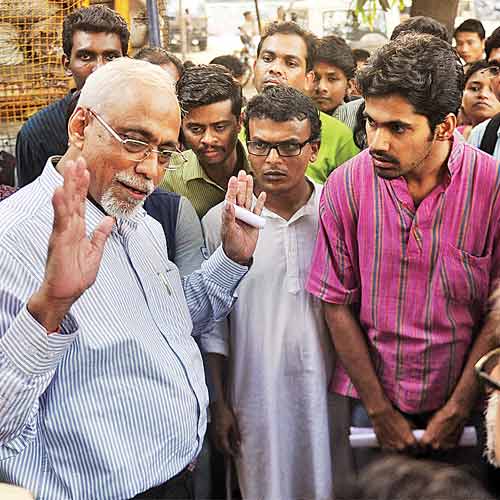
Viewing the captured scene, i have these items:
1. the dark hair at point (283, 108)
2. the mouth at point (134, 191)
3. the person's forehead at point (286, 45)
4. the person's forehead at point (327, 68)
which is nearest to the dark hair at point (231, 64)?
the person's forehead at point (327, 68)

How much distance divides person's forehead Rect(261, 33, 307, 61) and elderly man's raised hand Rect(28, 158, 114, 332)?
116 inches

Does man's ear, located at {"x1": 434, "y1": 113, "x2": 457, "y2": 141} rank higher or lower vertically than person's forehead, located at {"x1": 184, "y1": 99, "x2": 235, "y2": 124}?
higher

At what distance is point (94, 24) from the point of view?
4.21 m

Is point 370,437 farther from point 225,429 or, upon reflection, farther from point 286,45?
point 286,45

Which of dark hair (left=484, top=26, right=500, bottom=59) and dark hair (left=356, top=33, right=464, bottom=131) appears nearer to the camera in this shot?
dark hair (left=356, top=33, right=464, bottom=131)

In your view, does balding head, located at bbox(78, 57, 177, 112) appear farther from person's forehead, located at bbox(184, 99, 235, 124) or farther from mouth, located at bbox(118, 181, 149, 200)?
person's forehead, located at bbox(184, 99, 235, 124)

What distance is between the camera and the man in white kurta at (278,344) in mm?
3273

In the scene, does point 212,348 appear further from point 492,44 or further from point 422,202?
point 492,44

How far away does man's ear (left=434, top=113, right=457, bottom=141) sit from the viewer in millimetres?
2936

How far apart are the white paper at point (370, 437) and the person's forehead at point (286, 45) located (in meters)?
2.34

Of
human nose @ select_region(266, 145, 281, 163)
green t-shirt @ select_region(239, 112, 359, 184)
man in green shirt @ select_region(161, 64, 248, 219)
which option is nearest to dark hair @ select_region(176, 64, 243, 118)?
man in green shirt @ select_region(161, 64, 248, 219)

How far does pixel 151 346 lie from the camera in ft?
7.51

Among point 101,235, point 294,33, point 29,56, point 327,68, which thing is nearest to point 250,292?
point 101,235

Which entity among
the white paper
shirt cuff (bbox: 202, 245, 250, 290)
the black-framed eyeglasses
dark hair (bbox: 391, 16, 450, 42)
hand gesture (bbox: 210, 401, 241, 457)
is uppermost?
dark hair (bbox: 391, 16, 450, 42)
